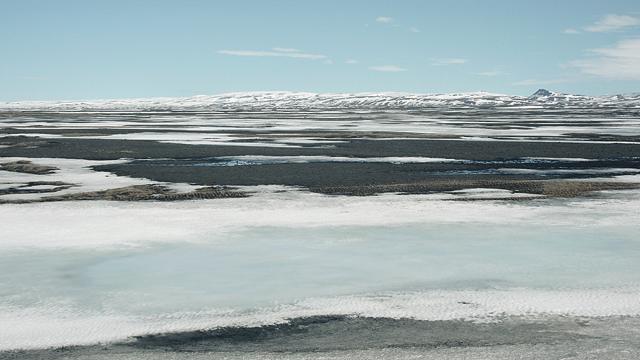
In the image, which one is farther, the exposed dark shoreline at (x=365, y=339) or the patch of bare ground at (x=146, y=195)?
the patch of bare ground at (x=146, y=195)

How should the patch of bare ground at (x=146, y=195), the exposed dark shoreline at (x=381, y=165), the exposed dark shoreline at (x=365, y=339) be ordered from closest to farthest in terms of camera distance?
the exposed dark shoreline at (x=365, y=339) → the patch of bare ground at (x=146, y=195) → the exposed dark shoreline at (x=381, y=165)

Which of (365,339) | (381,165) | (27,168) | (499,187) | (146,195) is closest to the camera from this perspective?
(365,339)

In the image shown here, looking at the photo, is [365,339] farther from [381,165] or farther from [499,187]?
[381,165]

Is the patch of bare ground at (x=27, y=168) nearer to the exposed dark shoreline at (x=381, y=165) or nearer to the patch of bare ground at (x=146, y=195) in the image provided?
the exposed dark shoreline at (x=381, y=165)

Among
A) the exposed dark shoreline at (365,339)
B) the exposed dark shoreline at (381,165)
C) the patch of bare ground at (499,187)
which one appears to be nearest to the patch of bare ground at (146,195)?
the exposed dark shoreline at (381,165)

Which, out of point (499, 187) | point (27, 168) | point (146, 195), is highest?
point (499, 187)

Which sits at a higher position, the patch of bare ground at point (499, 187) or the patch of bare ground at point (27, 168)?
the patch of bare ground at point (499, 187)

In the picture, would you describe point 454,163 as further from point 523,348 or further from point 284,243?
point 523,348

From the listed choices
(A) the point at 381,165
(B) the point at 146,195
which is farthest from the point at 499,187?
(B) the point at 146,195

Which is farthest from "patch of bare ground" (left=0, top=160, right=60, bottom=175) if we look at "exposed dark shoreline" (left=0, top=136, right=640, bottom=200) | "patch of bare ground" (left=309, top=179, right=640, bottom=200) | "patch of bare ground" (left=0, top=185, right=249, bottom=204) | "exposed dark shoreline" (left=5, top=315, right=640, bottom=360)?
"exposed dark shoreline" (left=5, top=315, right=640, bottom=360)

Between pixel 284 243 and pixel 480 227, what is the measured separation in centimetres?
448

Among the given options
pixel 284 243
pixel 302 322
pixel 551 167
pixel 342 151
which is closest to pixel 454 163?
pixel 551 167

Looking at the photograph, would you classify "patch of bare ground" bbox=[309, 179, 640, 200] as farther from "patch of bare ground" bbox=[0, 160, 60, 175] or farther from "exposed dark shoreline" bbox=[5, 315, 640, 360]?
"patch of bare ground" bbox=[0, 160, 60, 175]

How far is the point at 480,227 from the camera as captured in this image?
15.0 metres
